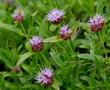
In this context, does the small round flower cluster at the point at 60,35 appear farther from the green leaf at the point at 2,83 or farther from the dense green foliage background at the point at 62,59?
the green leaf at the point at 2,83

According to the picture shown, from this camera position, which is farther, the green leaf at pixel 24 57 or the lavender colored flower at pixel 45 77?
the green leaf at pixel 24 57

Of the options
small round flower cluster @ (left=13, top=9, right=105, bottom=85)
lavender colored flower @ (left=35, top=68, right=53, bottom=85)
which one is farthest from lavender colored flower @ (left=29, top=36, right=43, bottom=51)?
lavender colored flower @ (left=35, top=68, right=53, bottom=85)

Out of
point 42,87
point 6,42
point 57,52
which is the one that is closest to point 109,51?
point 57,52

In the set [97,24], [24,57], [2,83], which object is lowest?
[2,83]

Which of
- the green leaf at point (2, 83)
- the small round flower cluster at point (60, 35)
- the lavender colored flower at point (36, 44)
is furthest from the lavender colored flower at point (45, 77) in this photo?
the green leaf at point (2, 83)

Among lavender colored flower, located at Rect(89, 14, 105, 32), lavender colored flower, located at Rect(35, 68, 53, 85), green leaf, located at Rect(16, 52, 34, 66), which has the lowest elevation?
lavender colored flower, located at Rect(35, 68, 53, 85)

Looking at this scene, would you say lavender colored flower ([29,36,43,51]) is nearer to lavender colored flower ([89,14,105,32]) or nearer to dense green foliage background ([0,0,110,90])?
dense green foliage background ([0,0,110,90])

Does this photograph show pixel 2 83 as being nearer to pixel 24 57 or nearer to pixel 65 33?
pixel 24 57

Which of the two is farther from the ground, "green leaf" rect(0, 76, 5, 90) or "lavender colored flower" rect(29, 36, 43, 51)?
"lavender colored flower" rect(29, 36, 43, 51)

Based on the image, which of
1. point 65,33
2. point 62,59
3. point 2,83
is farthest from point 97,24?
point 2,83
